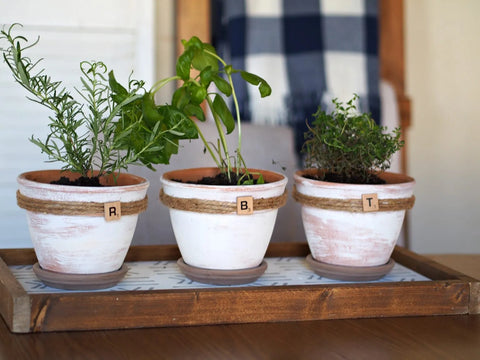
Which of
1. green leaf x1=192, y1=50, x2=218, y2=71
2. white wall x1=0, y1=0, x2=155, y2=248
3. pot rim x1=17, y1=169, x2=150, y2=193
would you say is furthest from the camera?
white wall x1=0, y1=0, x2=155, y2=248

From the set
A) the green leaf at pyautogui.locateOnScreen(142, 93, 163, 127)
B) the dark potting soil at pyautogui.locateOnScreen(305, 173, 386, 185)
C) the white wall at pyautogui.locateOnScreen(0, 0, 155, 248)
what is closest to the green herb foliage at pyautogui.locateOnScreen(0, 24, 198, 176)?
the green leaf at pyautogui.locateOnScreen(142, 93, 163, 127)

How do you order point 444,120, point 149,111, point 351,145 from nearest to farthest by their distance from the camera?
1. point 149,111
2. point 351,145
3. point 444,120

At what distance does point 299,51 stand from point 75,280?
5.17ft

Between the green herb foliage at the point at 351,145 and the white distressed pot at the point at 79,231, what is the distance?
31cm

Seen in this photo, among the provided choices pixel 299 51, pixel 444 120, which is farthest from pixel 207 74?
pixel 444 120

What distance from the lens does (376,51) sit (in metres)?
2.34

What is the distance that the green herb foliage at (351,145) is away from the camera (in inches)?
40.7

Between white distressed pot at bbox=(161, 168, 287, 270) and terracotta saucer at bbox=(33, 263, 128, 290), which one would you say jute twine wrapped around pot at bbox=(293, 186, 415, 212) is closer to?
white distressed pot at bbox=(161, 168, 287, 270)

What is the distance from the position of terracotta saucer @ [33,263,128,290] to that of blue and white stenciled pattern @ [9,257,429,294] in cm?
1

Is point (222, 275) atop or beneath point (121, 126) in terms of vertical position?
beneath

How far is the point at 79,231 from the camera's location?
2.96 ft

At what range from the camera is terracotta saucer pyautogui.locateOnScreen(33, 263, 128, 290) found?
36.0 inches

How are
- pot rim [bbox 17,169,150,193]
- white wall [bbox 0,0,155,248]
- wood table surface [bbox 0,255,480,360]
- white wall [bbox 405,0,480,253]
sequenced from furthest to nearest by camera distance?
1. white wall [bbox 405,0,480,253]
2. white wall [bbox 0,0,155,248]
3. pot rim [bbox 17,169,150,193]
4. wood table surface [bbox 0,255,480,360]

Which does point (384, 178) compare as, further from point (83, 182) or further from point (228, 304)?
point (83, 182)
